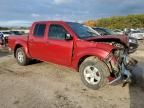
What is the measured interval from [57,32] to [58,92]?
7.93ft

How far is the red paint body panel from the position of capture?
257 inches

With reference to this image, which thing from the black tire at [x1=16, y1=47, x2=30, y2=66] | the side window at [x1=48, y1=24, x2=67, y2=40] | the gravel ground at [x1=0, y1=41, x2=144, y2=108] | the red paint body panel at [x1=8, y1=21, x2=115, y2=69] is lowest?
the gravel ground at [x1=0, y1=41, x2=144, y2=108]

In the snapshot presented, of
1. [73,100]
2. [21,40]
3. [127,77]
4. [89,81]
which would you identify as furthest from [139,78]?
[21,40]

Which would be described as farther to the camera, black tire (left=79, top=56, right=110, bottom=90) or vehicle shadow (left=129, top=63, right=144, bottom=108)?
black tire (left=79, top=56, right=110, bottom=90)

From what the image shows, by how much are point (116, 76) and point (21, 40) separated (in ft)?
15.7

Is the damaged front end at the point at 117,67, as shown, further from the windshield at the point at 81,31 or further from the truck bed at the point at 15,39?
the truck bed at the point at 15,39

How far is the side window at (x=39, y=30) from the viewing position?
337 inches

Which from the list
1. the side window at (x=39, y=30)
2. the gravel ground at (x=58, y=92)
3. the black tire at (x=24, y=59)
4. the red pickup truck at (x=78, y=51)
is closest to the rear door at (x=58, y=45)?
the red pickup truck at (x=78, y=51)

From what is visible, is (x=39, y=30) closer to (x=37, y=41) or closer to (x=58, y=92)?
(x=37, y=41)

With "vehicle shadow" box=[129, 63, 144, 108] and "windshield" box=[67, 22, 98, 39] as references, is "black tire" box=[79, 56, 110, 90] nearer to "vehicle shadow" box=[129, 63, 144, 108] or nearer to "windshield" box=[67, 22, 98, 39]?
"vehicle shadow" box=[129, 63, 144, 108]

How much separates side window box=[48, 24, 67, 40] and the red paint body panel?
4.2 inches

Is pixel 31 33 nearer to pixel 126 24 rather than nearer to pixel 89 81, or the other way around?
pixel 89 81

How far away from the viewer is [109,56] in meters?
6.32

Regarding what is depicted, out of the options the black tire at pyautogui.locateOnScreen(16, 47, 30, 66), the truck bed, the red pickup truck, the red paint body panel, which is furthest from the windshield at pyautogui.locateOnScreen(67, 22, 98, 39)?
the black tire at pyautogui.locateOnScreen(16, 47, 30, 66)
